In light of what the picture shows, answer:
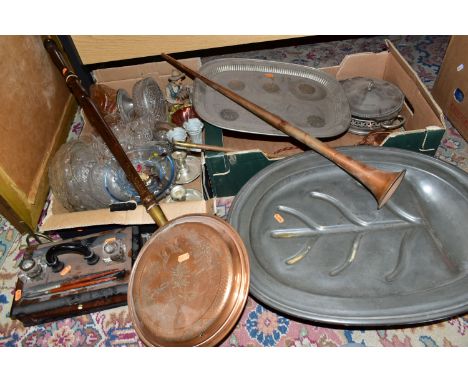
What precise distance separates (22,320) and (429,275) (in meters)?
1.64

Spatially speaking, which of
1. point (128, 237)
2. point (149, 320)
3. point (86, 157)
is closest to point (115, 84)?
point (86, 157)

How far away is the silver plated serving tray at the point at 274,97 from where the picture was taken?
1.76 metres

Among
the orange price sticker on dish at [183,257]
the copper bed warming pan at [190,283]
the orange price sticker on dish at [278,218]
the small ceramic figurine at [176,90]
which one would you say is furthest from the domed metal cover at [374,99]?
the orange price sticker on dish at [183,257]

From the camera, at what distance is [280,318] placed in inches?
60.5

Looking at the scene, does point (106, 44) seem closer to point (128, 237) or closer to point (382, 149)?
point (128, 237)

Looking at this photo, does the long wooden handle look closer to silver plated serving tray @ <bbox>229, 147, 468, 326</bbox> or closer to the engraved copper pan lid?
the engraved copper pan lid

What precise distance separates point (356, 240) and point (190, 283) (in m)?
0.65

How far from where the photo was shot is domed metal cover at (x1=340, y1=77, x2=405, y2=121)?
6.07 feet

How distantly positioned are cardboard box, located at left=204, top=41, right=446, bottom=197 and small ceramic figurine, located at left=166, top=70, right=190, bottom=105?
0.36 meters

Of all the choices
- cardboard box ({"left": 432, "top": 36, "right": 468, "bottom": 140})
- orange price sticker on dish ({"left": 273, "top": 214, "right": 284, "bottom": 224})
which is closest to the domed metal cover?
cardboard box ({"left": 432, "top": 36, "right": 468, "bottom": 140})

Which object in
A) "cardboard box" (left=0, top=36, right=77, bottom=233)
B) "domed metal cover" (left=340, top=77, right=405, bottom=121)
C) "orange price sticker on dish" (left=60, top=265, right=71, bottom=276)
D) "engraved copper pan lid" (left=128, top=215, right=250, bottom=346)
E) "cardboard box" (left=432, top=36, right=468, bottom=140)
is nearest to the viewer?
"engraved copper pan lid" (left=128, top=215, right=250, bottom=346)

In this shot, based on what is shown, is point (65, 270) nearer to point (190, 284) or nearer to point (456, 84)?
point (190, 284)

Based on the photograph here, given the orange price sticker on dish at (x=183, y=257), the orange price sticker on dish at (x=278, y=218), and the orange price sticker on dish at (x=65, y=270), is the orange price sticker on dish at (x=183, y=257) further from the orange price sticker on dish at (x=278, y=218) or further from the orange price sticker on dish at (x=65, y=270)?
the orange price sticker on dish at (x=65, y=270)

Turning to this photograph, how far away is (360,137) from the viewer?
6.85 feet
